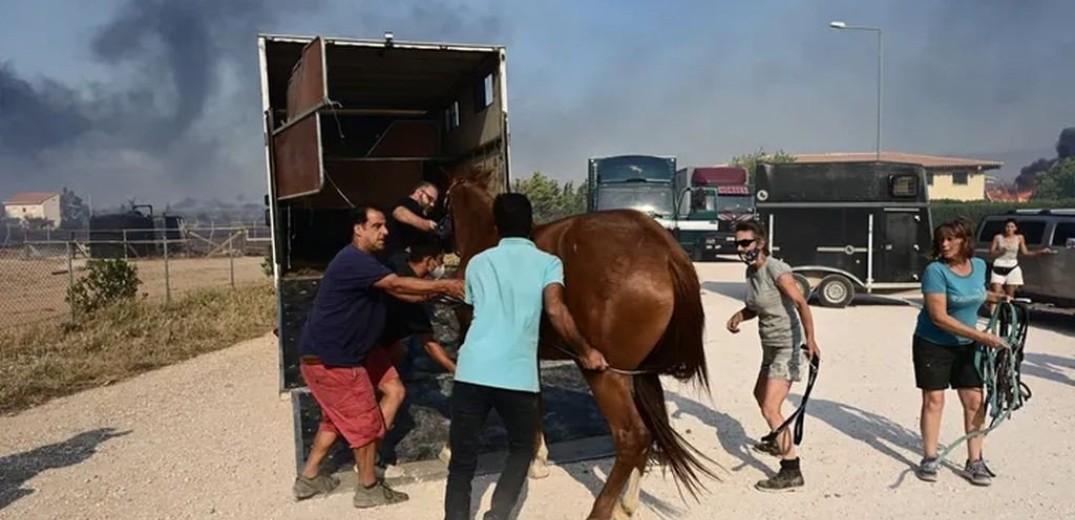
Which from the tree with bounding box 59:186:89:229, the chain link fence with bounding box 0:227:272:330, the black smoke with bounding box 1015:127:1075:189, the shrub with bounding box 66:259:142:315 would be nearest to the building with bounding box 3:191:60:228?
the tree with bounding box 59:186:89:229

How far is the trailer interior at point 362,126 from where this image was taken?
596 cm

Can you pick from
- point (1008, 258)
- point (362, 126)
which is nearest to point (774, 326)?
point (362, 126)

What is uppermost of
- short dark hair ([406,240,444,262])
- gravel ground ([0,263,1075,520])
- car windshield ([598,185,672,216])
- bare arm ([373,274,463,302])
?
car windshield ([598,185,672,216])

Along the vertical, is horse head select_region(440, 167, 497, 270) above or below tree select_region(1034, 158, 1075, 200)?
below

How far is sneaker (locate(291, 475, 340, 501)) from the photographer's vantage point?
4.24 m

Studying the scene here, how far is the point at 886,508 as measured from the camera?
4.03 m

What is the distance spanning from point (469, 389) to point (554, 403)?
287 cm

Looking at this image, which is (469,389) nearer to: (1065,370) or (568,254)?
(568,254)

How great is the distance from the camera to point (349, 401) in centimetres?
410

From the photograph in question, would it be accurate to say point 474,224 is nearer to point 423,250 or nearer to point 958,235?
point 423,250

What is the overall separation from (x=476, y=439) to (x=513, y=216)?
1.02 meters

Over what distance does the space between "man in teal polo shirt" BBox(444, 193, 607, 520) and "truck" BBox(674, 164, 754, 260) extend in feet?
54.2

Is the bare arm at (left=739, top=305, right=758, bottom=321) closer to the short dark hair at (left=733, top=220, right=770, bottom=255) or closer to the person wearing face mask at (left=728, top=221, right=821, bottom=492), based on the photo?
the person wearing face mask at (left=728, top=221, right=821, bottom=492)

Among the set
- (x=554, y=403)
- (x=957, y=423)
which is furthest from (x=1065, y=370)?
(x=554, y=403)
